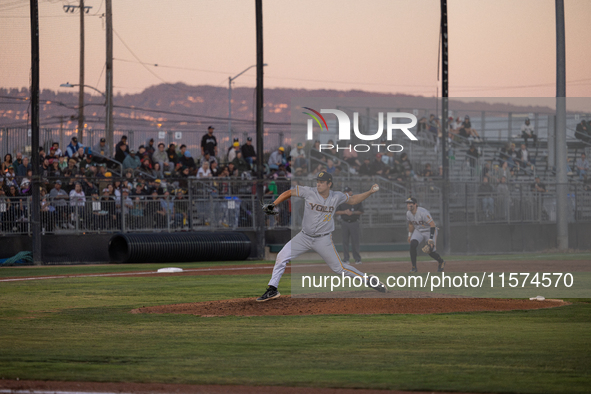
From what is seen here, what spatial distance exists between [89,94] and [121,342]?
38.6 meters

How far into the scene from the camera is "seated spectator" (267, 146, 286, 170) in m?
31.1

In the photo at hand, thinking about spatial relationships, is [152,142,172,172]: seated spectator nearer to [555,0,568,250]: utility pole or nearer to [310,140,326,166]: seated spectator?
[310,140,326,166]: seated spectator

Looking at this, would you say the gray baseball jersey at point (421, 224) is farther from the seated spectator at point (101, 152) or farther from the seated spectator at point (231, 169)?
the seated spectator at point (101, 152)

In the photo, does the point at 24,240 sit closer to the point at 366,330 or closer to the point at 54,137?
the point at 54,137

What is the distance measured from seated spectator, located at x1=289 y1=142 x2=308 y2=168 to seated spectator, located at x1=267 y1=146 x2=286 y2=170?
7.87 ft

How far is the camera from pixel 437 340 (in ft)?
29.9

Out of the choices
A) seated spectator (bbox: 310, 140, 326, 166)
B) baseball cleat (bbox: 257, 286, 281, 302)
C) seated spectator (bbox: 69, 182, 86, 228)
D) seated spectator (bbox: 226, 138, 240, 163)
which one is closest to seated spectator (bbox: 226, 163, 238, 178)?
seated spectator (bbox: 226, 138, 240, 163)

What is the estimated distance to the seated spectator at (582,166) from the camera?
31.3 meters

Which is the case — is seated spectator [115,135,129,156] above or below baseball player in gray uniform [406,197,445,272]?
above

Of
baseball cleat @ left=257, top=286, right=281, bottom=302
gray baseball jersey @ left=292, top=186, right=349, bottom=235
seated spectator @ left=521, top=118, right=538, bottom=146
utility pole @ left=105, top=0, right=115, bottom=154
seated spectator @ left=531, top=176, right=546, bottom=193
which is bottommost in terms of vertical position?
baseball cleat @ left=257, top=286, right=281, bottom=302

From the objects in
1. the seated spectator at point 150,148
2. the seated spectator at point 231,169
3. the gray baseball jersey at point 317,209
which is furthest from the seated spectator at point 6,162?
the gray baseball jersey at point 317,209

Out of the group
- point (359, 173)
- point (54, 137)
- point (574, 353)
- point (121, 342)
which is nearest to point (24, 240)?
point (54, 137)

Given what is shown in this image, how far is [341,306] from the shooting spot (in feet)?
41.6

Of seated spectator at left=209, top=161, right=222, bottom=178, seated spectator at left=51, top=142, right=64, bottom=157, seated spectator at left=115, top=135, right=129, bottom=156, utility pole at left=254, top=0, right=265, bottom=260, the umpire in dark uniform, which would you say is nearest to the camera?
the umpire in dark uniform
